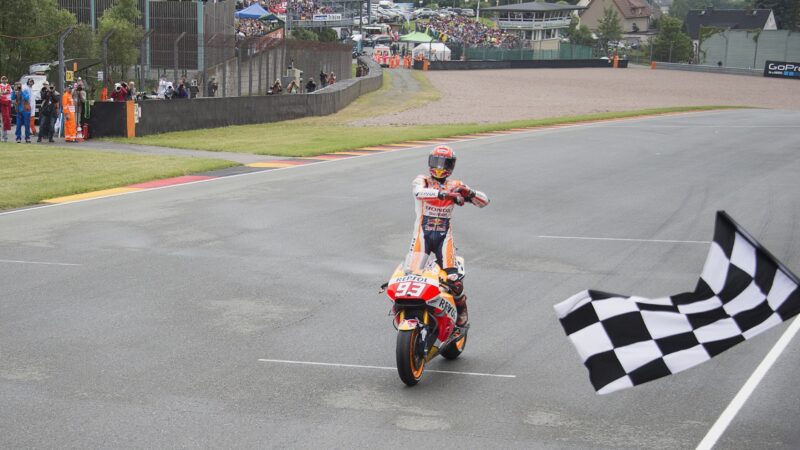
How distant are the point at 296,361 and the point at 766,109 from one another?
4404 cm

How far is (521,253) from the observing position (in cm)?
1332

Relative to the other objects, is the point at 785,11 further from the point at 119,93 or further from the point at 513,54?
the point at 119,93

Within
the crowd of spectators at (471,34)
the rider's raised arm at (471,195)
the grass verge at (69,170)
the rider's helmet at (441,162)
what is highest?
the crowd of spectators at (471,34)

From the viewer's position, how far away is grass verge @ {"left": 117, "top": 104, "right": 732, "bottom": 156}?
1051 inches

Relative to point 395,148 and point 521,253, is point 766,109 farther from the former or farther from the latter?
point 521,253

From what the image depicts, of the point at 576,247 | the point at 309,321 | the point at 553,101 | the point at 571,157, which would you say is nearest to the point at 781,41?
the point at 553,101

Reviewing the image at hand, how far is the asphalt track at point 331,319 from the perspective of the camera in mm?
6906

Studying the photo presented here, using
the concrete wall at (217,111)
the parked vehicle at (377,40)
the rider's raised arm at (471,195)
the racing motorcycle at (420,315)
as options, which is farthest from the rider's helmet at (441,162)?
the parked vehicle at (377,40)

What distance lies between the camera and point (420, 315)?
782 centimetres

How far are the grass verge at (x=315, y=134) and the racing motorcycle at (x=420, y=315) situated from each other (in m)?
17.5

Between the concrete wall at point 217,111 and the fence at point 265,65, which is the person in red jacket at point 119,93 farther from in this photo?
the fence at point 265,65

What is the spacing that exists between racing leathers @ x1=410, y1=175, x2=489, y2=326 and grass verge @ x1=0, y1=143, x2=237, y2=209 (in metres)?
10.7

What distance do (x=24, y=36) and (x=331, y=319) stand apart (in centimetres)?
3135

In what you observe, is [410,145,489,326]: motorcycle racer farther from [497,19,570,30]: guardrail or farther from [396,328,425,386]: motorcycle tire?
[497,19,570,30]: guardrail
